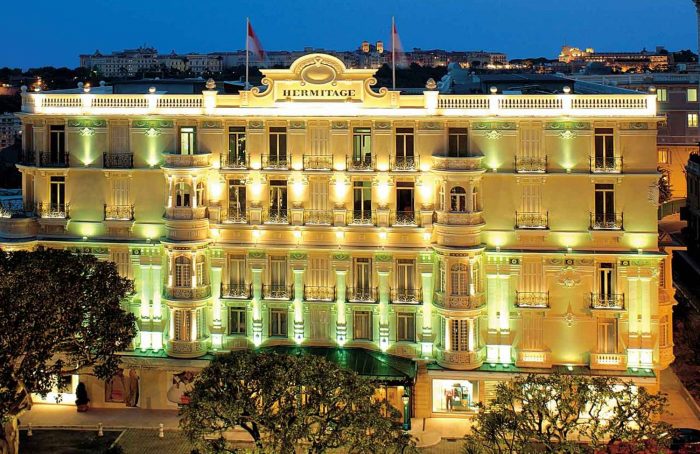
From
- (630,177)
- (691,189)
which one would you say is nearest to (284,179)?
(630,177)

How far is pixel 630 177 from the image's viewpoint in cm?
4972

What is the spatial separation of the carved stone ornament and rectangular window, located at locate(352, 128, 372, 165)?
12.9 meters

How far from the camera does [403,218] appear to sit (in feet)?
169

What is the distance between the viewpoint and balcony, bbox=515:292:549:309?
50.4m

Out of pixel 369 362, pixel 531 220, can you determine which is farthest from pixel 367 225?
pixel 531 220

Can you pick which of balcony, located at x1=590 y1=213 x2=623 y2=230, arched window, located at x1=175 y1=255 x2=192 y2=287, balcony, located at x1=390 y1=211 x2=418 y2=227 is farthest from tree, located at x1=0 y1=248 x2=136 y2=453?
balcony, located at x1=590 y1=213 x2=623 y2=230

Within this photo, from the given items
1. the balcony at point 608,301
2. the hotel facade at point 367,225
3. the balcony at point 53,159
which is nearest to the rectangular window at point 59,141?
the balcony at point 53,159

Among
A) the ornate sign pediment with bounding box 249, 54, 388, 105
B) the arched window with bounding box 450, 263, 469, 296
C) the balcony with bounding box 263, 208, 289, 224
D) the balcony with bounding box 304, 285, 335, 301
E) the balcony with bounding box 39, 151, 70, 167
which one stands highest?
the ornate sign pediment with bounding box 249, 54, 388, 105

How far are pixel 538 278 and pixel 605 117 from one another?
9893 mm

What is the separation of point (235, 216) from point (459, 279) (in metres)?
13.8

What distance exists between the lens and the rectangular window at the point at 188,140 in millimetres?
52906

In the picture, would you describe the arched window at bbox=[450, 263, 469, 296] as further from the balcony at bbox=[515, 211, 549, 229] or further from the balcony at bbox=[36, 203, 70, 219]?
the balcony at bbox=[36, 203, 70, 219]

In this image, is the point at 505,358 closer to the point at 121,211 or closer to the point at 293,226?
the point at 293,226

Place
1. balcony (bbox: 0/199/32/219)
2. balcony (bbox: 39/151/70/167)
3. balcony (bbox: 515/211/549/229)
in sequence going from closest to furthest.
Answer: balcony (bbox: 515/211/549/229) < balcony (bbox: 0/199/32/219) < balcony (bbox: 39/151/70/167)
